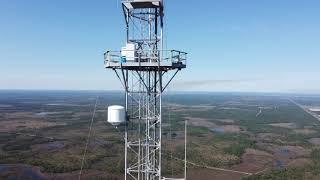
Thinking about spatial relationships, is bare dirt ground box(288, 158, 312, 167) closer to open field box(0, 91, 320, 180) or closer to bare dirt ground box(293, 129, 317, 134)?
→ open field box(0, 91, 320, 180)

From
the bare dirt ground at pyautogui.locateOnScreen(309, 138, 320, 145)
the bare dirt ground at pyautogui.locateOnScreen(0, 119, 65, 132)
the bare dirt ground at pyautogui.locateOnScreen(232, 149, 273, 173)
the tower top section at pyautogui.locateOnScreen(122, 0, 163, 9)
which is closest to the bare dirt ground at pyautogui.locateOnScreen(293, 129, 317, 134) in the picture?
the bare dirt ground at pyautogui.locateOnScreen(309, 138, 320, 145)

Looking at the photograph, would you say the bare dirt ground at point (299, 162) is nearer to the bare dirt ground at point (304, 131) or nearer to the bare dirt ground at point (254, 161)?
the bare dirt ground at point (254, 161)

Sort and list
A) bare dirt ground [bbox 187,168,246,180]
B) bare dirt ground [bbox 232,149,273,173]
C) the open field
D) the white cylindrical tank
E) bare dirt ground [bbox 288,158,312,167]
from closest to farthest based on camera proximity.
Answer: the white cylindrical tank, bare dirt ground [bbox 187,168,246,180], the open field, bare dirt ground [bbox 232,149,273,173], bare dirt ground [bbox 288,158,312,167]

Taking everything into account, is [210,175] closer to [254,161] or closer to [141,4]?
[254,161]

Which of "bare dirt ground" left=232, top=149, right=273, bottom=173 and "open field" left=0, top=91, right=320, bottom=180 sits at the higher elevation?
"open field" left=0, top=91, right=320, bottom=180

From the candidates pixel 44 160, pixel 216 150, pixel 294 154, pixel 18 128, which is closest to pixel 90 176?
pixel 44 160

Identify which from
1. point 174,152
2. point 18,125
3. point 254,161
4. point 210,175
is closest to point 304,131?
point 254,161

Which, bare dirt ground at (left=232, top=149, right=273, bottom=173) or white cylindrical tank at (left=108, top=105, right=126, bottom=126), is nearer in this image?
white cylindrical tank at (left=108, top=105, right=126, bottom=126)

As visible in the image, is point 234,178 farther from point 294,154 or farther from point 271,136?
point 271,136

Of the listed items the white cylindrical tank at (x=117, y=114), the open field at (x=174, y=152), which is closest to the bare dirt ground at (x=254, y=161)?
the open field at (x=174, y=152)
